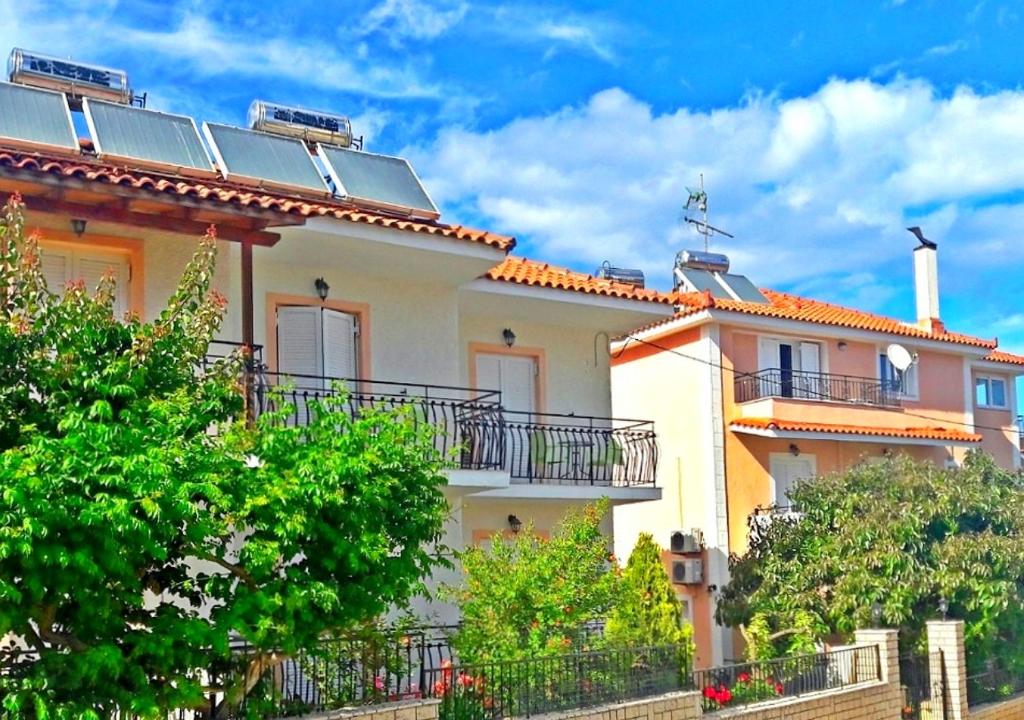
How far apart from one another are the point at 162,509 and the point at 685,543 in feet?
59.7

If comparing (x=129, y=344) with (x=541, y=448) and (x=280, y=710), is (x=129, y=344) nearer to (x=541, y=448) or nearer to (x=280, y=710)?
(x=280, y=710)

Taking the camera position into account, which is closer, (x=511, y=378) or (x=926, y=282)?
(x=511, y=378)

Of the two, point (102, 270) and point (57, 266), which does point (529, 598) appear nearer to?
point (102, 270)

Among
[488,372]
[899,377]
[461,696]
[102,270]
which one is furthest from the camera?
[899,377]

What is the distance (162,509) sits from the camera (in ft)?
26.0

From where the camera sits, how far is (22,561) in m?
7.39

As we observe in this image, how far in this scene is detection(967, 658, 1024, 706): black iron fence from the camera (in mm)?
17562

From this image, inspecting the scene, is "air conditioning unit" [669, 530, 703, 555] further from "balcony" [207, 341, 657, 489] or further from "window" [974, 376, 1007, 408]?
"window" [974, 376, 1007, 408]

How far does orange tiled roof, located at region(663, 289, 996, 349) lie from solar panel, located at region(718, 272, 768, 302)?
35 centimetres

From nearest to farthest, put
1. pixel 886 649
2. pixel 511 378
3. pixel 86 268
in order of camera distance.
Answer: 1. pixel 86 268
2. pixel 886 649
3. pixel 511 378

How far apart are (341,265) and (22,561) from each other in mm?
8553

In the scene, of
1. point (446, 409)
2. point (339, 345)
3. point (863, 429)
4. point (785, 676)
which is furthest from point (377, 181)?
point (863, 429)

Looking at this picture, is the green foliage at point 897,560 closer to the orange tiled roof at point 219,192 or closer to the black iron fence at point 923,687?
the black iron fence at point 923,687

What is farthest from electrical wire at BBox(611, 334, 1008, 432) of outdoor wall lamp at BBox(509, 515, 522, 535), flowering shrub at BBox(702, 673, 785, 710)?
flowering shrub at BBox(702, 673, 785, 710)
